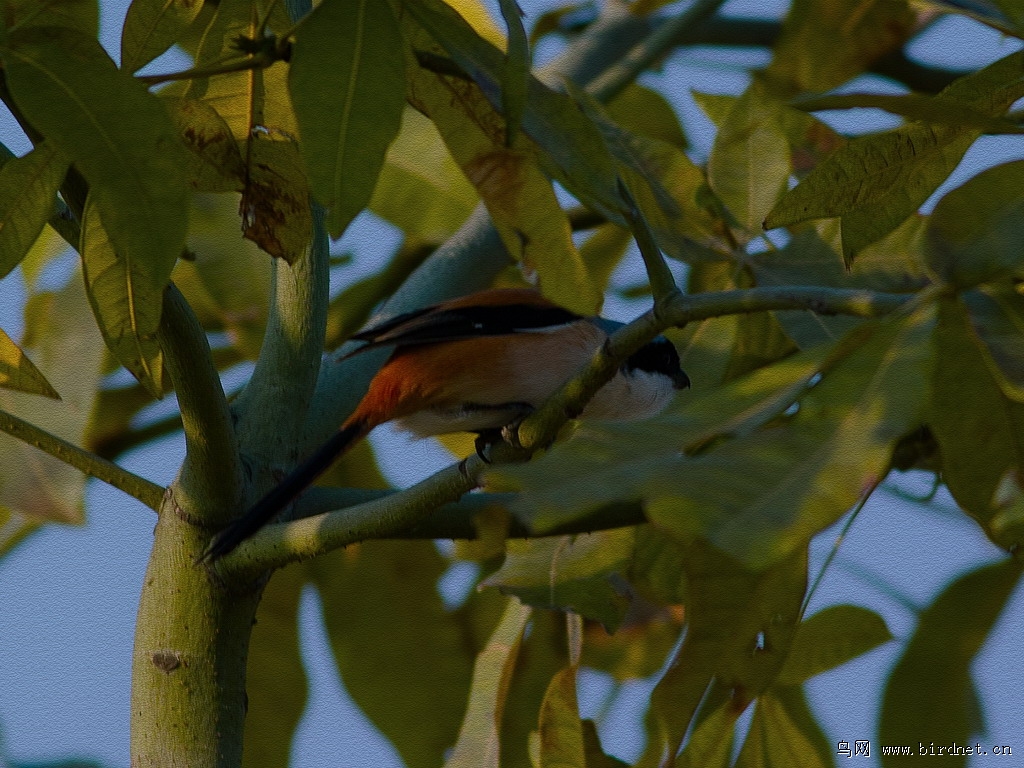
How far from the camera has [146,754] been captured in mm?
1949

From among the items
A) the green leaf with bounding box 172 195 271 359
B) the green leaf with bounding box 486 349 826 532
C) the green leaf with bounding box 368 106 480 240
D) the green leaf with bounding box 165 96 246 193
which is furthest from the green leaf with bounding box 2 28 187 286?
the green leaf with bounding box 368 106 480 240

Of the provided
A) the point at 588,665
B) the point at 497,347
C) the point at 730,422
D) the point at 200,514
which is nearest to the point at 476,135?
the point at 730,422

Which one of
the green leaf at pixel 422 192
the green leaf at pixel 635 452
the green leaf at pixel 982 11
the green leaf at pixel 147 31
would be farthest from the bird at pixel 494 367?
the green leaf at pixel 635 452

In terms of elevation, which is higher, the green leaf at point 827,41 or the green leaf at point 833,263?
the green leaf at point 827,41

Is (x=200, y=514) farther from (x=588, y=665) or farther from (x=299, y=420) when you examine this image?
(x=588, y=665)

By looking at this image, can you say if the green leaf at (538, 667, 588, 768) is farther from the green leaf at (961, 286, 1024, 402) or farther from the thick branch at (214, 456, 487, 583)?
the green leaf at (961, 286, 1024, 402)

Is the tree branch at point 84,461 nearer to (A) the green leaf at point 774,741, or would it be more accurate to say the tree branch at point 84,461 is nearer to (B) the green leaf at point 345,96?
(B) the green leaf at point 345,96

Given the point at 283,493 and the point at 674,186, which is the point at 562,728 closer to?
the point at 283,493

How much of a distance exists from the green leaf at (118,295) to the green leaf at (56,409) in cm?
93

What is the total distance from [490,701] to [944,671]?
0.93 meters

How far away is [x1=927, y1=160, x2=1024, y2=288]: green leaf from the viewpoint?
3.66 feet

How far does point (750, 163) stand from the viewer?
113 inches

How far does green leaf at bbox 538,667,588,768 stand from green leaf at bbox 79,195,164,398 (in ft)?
3.15

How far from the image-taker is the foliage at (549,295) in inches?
44.5
